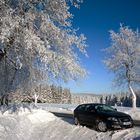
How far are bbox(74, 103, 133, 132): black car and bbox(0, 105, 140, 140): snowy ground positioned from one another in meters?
0.50

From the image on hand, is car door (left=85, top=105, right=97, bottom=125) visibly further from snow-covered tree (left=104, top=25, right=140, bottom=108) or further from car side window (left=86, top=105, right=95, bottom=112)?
snow-covered tree (left=104, top=25, right=140, bottom=108)

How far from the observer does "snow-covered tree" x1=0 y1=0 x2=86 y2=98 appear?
1662 cm

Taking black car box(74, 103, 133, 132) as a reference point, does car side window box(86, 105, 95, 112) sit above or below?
above

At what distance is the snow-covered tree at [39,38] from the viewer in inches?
655

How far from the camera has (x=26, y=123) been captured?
21.5m

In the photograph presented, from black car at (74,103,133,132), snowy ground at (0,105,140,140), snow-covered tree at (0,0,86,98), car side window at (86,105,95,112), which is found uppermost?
snow-covered tree at (0,0,86,98)

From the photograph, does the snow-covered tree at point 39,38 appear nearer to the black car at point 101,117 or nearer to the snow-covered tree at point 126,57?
the black car at point 101,117

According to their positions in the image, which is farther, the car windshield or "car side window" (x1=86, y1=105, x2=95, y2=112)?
"car side window" (x1=86, y1=105, x2=95, y2=112)

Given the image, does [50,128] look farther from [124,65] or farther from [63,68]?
[124,65]

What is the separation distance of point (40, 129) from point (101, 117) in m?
4.53

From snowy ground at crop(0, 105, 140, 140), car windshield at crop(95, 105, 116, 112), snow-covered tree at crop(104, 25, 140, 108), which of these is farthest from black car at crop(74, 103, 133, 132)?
snow-covered tree at crop(104, 25, 140, 108)

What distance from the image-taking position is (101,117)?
1855cm

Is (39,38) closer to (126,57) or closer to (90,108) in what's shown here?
(90,108)

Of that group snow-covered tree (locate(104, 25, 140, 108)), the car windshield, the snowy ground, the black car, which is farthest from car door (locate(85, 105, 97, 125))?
snow-covered tree (locate(104, 25, 140, 108))
